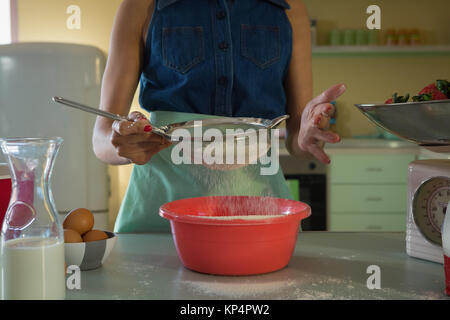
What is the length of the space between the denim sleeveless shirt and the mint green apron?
58 millimetres

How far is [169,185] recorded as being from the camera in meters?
1.25

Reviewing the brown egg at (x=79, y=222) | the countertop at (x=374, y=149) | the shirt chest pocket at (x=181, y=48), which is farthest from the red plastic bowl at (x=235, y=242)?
the countertop at (x=374, y=149)

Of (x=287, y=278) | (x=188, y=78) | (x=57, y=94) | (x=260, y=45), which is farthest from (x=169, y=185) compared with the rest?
(x=57, y=94)

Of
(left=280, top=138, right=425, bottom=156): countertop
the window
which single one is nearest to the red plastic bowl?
(left=280, top=138, right=425, bottom=156): countertop

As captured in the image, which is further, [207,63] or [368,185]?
[368,185]

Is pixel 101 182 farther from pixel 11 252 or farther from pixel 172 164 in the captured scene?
pixel 11 252

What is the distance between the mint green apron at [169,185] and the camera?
3.94 ft

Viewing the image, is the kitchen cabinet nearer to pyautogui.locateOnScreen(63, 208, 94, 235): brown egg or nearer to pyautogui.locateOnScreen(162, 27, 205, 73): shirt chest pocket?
pyautogui.locateOnScreen(162, 27, 205, 73): shirt chest pocket

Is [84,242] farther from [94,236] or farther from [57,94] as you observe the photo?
[57,94]

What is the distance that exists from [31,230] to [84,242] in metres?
0.16

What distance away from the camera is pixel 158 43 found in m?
1.25

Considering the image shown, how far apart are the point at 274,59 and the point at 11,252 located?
85 centimetres

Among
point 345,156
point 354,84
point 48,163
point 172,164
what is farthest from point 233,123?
point 354,84

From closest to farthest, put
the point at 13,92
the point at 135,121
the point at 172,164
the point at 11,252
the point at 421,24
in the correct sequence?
the point at 11,252, the point at 135,121, the point at 172,164, the point at 13,92, the point at 421,24
